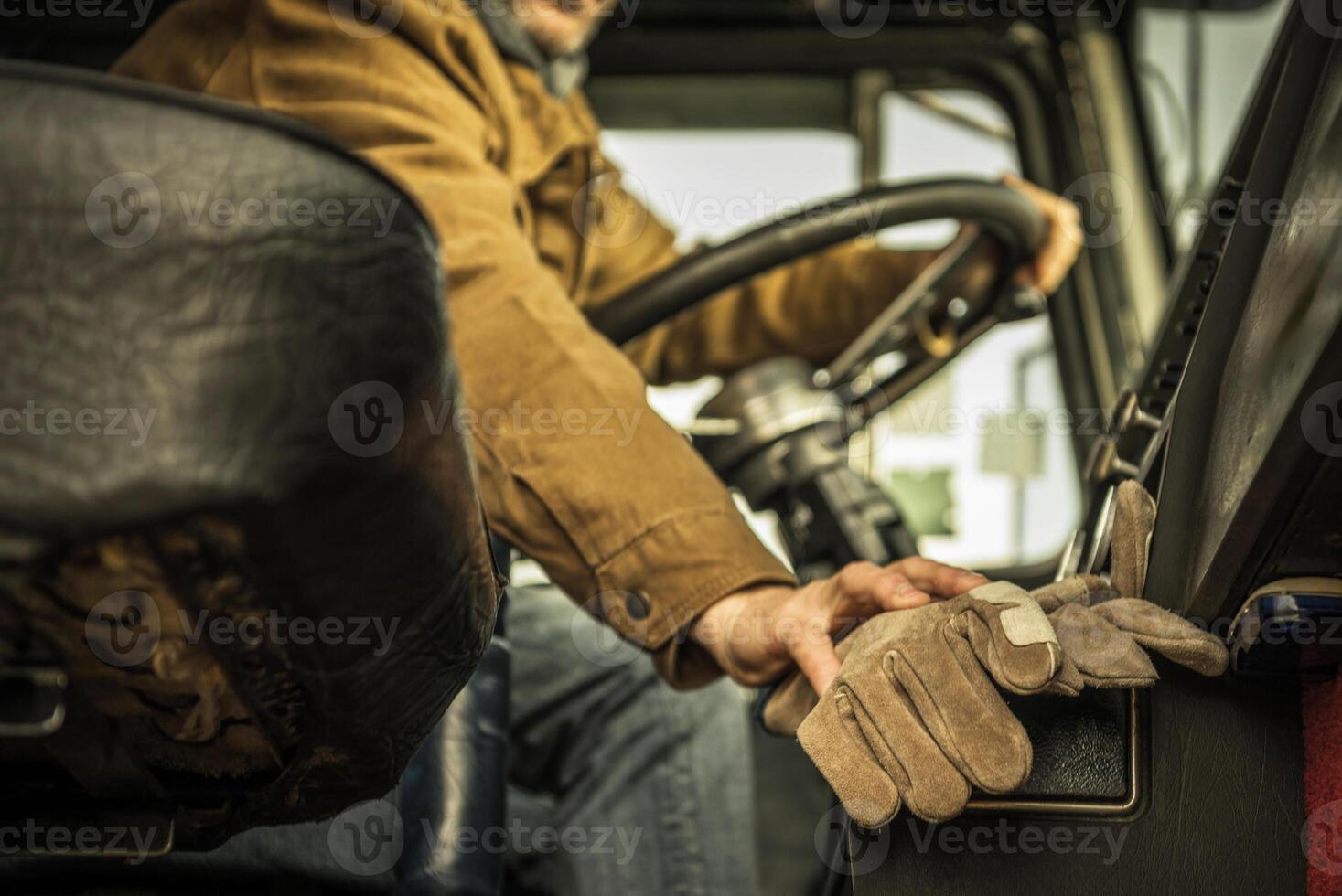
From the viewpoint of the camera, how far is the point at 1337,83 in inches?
22.3

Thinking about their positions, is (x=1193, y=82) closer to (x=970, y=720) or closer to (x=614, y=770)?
(x=614, y=770)

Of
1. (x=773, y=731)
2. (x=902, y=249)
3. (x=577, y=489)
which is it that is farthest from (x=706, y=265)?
(x=902, y=249)

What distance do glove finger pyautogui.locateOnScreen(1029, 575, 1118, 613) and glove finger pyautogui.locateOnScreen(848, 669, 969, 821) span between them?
90 millimetres

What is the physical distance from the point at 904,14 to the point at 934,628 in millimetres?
1486

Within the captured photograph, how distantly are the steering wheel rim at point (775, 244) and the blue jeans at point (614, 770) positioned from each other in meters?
0.28

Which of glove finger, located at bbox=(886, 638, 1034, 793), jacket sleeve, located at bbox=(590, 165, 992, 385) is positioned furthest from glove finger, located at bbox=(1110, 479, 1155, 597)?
jacket sleeve, located at bbox=(590, 165, 992, 385)

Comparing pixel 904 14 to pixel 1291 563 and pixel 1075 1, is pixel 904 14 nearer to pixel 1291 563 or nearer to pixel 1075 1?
pixel 1075 1

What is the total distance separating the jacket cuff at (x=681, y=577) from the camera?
2.63ft

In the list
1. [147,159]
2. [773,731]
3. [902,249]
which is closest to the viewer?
[147,159]

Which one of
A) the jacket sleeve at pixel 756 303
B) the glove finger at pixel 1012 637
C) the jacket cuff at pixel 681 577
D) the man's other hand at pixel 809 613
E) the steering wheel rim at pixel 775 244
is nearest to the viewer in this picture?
the glove finger at pixel 1012 637

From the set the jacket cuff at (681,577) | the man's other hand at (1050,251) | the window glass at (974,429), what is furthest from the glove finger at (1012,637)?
the window glass at (974,429)

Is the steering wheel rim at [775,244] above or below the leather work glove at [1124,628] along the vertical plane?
below

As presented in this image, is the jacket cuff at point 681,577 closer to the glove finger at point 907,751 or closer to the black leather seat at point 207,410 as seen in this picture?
the glove finger at point 907,751

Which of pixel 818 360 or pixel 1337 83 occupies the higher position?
pixel 1337 83
